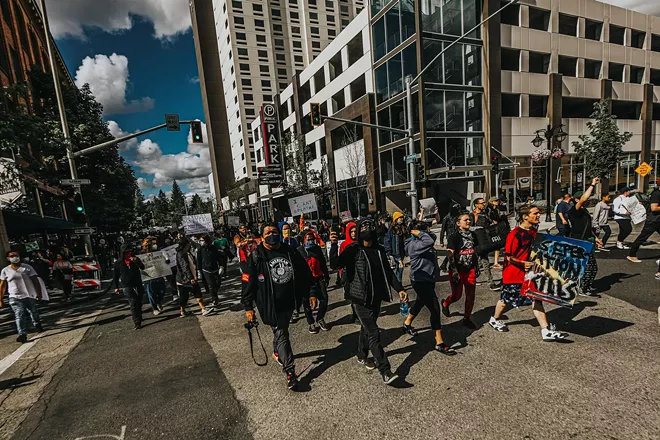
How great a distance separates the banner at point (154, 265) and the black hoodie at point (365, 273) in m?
5.51

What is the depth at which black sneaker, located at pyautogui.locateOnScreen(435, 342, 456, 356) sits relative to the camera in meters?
4.15

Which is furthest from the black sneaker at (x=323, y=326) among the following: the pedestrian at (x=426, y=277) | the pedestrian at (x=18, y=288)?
the pedestrian at (x=18, y=288)

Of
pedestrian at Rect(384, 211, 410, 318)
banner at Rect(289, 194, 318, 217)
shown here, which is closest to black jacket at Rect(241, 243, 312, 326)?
pedestrian at Rect(384, 211, 410, 318)

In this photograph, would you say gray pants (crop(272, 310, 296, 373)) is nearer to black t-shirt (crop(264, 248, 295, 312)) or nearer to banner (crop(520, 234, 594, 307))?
black t-shirt (crop(264, 248, 295, 312))

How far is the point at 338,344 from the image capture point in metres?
4.86

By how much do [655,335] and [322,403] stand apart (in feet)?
15.7

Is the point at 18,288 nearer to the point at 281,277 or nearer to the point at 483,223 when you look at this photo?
the point at 281,277

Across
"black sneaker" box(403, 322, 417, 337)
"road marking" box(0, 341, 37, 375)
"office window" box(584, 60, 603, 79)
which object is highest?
"office window" box(584, 60, 603, 79)

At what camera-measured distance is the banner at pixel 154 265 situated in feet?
23.6

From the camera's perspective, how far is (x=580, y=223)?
637cm

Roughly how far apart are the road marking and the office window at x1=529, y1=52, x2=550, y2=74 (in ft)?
106

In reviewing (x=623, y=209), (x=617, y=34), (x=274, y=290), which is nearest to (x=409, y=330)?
(x=274, y=290)

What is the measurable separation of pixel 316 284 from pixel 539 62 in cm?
2915

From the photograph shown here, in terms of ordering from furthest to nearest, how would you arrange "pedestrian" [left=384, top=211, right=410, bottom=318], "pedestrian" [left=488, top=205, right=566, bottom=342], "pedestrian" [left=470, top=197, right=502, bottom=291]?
"pedestrian" [left=384, top=211, right=410, bottom=318], "pedestrian" [left=470, top=197, right=502, bottom=291], "pedestrian" [left=488, top=205, right=566, bottom=342]
